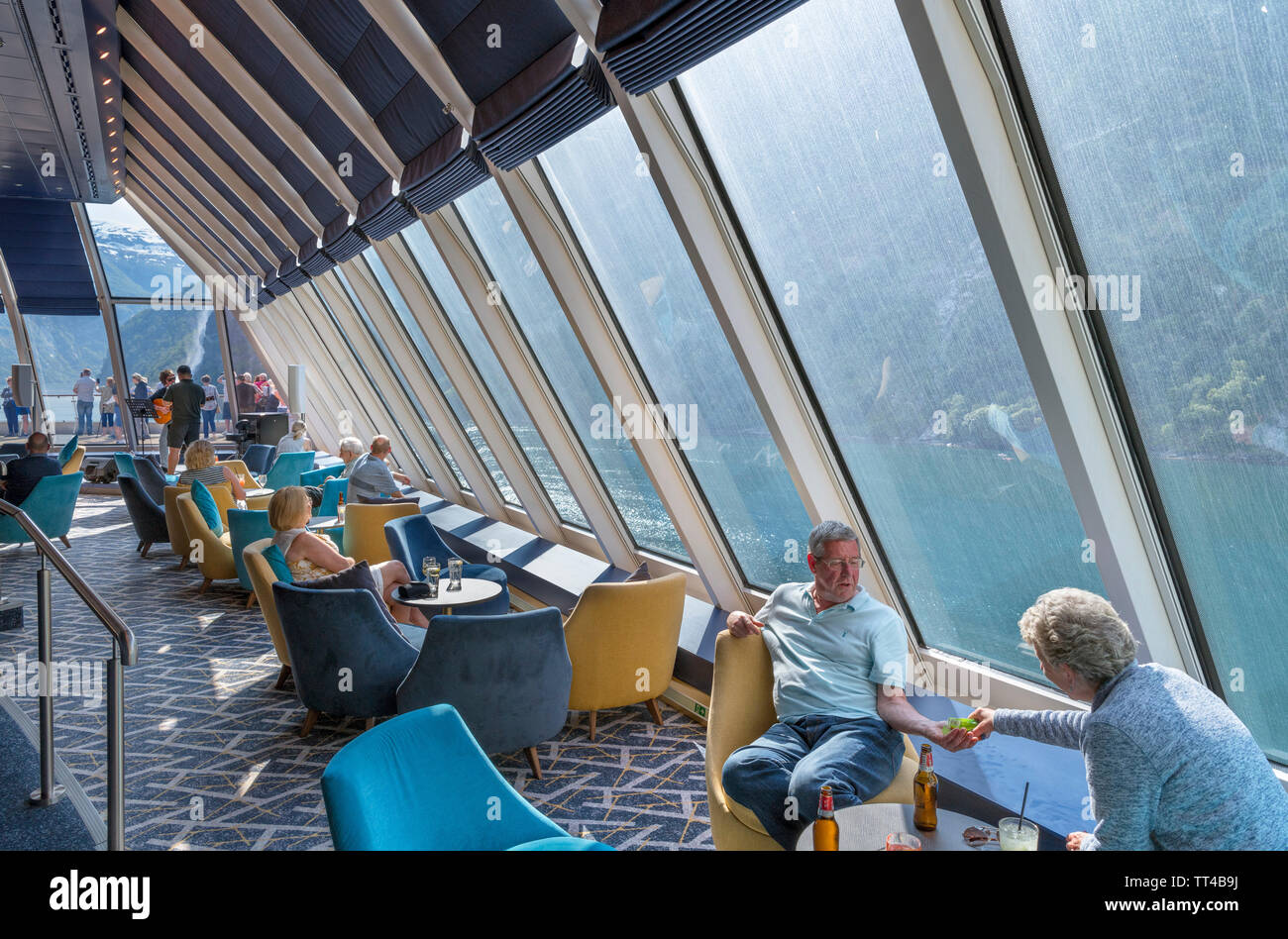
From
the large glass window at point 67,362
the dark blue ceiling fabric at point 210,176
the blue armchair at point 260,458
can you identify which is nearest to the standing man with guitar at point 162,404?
the large glass window at point 67,362

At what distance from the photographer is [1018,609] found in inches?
152

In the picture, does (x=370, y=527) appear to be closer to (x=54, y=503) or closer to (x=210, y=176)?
(x=54, y=503)

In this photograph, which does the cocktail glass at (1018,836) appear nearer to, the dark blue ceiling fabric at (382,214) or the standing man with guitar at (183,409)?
the dark blue ceiling fabric at (382,214)

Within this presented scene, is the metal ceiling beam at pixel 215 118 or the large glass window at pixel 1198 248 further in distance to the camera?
the metal ceiling beam at pixel 215 118

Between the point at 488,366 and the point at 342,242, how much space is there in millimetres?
1952

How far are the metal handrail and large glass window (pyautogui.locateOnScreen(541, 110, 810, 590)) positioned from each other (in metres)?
3.07

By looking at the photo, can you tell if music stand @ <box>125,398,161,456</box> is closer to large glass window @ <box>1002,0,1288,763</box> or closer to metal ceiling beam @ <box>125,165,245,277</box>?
metal ceiling beam @ <box>125,165,245,277</box>

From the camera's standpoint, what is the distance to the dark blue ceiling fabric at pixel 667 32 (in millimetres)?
3066

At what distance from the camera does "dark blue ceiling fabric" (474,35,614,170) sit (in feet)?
13.5

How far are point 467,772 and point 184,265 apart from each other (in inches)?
749

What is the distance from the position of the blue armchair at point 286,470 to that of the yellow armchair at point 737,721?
928cm

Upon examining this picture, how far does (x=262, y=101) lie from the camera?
7.80 meters

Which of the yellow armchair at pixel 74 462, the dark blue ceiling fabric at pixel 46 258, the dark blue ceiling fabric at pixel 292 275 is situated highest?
the dark blue ceiling fabric at pixel 46 258
